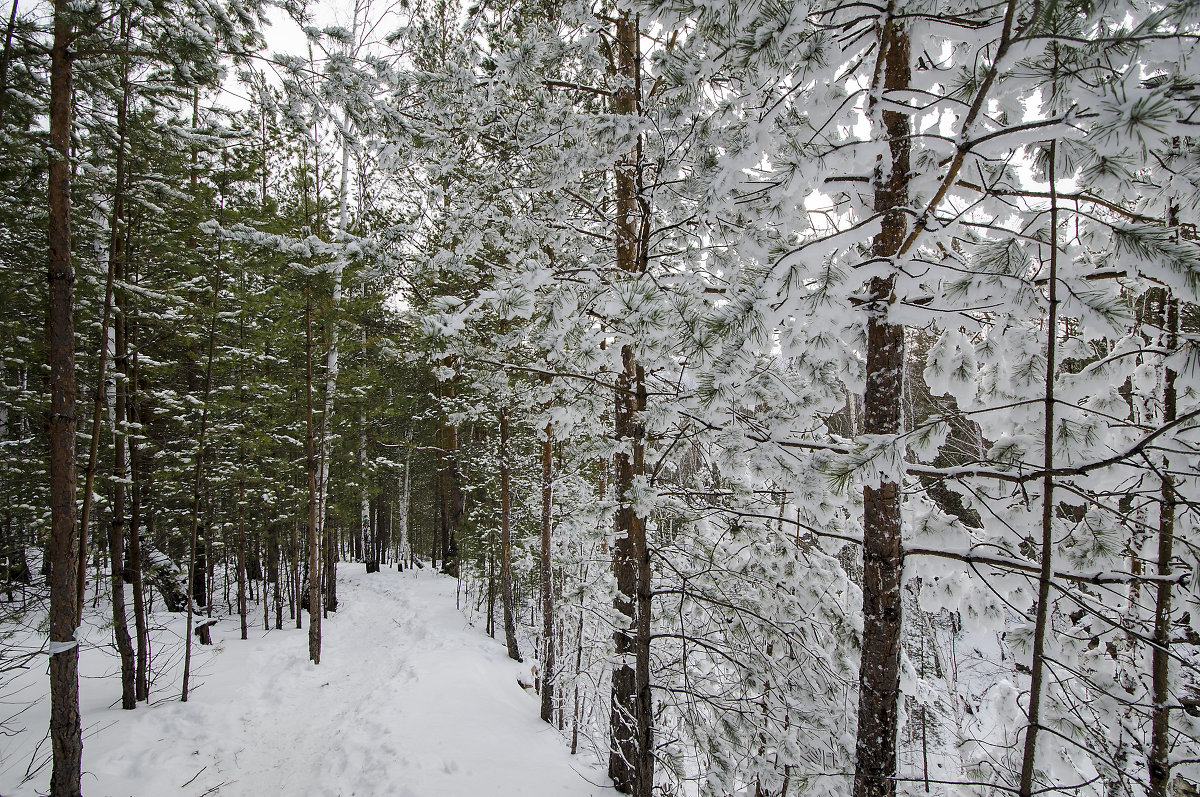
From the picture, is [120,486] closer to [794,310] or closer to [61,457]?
[61,457]

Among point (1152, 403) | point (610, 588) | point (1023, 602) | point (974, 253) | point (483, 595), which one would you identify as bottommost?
point (483, 595)

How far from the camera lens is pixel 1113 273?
2.21m

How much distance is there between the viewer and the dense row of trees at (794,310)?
2055mm

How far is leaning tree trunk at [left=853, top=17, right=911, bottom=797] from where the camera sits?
2479 millimetres

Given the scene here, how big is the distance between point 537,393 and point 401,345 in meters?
8.44

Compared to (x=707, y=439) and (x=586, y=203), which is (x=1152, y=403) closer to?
(x=707, y=439)

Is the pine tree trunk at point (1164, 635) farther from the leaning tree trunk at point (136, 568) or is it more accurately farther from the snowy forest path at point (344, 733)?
the leaning tree trunk at point (136, 568)

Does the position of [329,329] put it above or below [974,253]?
above

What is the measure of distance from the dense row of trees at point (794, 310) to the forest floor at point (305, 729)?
0.92 m

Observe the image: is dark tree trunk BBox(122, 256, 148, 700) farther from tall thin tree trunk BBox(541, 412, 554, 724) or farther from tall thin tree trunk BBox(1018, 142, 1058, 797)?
tall thin tree trunk BBox(1018, 142, 1058, 797)

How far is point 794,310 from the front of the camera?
2234 millimetres

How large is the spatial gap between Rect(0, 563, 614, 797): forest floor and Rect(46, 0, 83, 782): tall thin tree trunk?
113cm

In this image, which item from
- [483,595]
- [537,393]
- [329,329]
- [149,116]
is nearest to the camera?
[537,393]

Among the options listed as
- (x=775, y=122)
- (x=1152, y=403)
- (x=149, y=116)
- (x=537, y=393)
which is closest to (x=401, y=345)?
(x=149, y=116)
